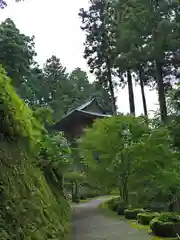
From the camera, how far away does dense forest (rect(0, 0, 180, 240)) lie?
166 inches

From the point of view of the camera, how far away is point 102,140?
11.9 metres

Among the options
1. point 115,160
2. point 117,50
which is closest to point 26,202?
point 115,160

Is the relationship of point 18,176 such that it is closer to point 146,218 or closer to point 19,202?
point 19,202

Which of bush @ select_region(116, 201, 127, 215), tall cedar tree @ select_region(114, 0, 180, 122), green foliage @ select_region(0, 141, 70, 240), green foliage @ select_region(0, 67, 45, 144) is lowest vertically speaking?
bush @ select_region(116, 201, 127, 215)

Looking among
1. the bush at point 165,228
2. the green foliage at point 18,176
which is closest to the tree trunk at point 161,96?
the bush at point 165,228

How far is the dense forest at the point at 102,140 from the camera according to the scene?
13.9ft

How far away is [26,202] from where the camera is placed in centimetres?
376

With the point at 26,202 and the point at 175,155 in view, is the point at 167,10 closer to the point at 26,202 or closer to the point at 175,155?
the point at 175,155

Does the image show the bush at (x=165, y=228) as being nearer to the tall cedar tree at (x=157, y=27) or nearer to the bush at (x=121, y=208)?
the bush at (x=121, y=208)

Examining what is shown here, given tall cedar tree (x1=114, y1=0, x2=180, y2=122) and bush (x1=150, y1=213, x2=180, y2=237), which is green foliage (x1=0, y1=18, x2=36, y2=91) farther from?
bush (x1=150, y1=213, x2=180, y2=237)

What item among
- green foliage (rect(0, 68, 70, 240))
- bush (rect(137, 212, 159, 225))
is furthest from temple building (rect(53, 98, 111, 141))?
green foliage (rect(0, 68, 70, 240))

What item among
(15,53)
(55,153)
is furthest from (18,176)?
(15,53)

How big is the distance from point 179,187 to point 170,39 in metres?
9.17

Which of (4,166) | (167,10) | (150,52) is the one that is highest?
(167,10)
